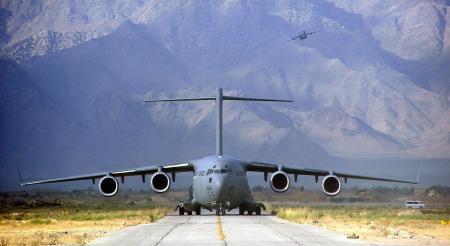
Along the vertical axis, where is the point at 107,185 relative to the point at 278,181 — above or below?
below

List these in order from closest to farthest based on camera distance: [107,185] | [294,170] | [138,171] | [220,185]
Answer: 1. [220,185]
2. [107,185]
3. [138,171]
4. [294,170]

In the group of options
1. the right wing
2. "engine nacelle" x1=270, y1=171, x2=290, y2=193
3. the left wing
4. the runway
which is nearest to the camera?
the runway

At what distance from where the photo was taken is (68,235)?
3569 centimetres

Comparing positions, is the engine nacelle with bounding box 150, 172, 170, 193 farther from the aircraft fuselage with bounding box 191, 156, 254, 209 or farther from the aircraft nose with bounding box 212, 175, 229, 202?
the aircraft nose with bounding box 212, 175, 229, 202

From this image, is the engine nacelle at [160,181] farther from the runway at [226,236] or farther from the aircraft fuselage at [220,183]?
the runway at [226,236]

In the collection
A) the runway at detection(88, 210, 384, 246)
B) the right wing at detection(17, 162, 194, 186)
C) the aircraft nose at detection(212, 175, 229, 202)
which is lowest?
the runway at detection(88, 210, 384, 246)

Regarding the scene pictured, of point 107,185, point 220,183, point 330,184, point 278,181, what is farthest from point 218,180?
point 330,184

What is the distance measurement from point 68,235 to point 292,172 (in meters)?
23.8

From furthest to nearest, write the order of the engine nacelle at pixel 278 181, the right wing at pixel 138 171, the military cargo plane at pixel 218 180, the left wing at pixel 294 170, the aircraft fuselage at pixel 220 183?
the left wing at pixel 294 170
the right wing at pixel 138 171
the engine nacelle at pixel 278 181
the military cargo plane at pixel 218 180
the aircraft fuselage at pixel 220 183

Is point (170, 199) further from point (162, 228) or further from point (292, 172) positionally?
point (162, 228)

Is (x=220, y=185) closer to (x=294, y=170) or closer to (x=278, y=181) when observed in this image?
(x=278, y=181)

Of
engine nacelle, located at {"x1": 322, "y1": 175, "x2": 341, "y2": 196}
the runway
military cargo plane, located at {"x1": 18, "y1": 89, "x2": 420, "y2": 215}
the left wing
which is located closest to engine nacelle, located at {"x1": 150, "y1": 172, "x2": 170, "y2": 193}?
military cargo plane, located at {"x1": 18, "y1": 89, "x2": 420, "y2": 215}

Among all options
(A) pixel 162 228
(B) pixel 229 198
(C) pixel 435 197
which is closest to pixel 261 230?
(A) pixel 162 228

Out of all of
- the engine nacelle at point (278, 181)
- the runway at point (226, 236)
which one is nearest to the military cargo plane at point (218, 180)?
the engine nacelle at point (278, 181)
